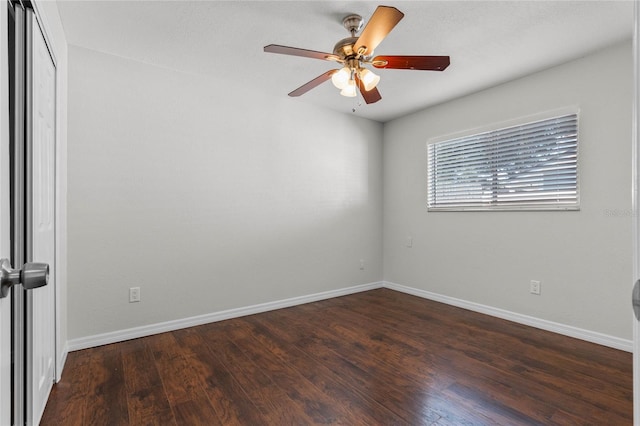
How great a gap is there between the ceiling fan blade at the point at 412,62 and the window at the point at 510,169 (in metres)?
1.53

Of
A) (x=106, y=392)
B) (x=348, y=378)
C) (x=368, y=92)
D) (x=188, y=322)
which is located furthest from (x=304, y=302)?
(x=368, y=92)

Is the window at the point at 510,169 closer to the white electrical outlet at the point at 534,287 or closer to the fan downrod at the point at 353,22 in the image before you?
the white electrical outlet at the point at 534,287

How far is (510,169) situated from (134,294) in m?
3.62

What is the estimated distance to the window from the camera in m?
2.72

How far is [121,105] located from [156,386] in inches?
84.9

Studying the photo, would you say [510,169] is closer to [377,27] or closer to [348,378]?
[377,27]

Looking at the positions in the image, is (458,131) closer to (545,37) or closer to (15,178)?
(545,37)

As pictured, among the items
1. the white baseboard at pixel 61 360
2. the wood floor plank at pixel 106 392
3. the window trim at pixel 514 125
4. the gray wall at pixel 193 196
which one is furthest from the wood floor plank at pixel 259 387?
the window trim at pixel 514 125

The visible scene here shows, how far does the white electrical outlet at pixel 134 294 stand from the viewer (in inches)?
104

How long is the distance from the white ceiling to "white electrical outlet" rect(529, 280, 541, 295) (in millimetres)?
1933

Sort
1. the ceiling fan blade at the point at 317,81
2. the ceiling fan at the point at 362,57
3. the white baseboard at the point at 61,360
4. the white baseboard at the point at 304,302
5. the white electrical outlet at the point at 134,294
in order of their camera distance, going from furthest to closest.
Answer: the white electrical outlet at the point at 134,294 → the white baseboard at the point at 304,302 → the ceiling fan blade at the point at 317,81 → the white baseboard at the point at 61,360 → the ceiling fan at the point at 362,57

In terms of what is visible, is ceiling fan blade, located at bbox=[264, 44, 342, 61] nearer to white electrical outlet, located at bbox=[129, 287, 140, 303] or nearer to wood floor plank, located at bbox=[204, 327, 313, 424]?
wood floor plank, located at bbox=[204, 327, 313, 424]

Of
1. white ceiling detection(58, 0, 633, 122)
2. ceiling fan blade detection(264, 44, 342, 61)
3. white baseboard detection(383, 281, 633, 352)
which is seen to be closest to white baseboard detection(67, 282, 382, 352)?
white baseboard detection(383, 281, 633, 352)

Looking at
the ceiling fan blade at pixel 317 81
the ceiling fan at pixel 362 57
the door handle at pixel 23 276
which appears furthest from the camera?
the ceiling fan blade at pixel 317 81
